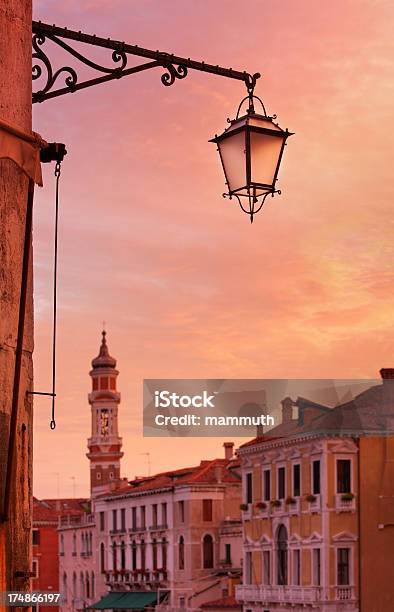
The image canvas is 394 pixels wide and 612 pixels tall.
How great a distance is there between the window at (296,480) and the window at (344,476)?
276 centimetres

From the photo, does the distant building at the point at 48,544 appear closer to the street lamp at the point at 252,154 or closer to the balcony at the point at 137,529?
the balcony at the point at 137,529

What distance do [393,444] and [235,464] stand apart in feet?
76.1

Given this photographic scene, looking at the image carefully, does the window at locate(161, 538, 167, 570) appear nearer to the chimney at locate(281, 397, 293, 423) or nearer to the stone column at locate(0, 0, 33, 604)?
the chimney at locate(281, 397, 293, 423)

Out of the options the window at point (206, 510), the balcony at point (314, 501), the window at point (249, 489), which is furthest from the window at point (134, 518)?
the balcony at point (314, 501)

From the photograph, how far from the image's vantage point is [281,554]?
52.3 meters

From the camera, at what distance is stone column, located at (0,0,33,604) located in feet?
18.0

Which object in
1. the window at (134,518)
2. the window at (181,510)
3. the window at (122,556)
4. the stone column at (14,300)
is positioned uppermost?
the stone column at (14,300)

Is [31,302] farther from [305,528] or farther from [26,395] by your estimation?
[305,528]

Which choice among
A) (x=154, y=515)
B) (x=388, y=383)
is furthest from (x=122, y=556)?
(x=388, y=383)

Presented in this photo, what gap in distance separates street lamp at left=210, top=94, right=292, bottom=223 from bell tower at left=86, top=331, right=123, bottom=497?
95296mm

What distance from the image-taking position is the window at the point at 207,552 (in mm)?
66250

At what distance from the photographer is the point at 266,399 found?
5384 centimetres

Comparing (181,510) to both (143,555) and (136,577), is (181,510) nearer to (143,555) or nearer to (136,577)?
(143,555)

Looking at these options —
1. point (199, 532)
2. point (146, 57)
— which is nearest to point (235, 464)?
point (199, 532)
